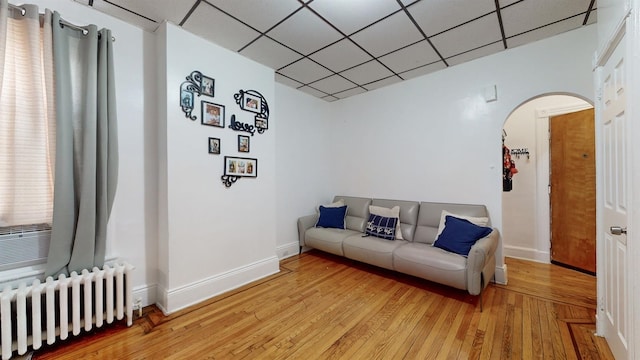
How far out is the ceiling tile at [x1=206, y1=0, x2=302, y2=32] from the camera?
1.99 meters

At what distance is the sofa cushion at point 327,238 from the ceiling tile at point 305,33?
236 centimetres

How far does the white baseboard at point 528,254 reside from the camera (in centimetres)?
339

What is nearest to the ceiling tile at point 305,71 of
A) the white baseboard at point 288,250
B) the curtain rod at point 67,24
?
the curtain rod at point 67,24

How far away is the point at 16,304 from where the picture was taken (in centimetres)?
161

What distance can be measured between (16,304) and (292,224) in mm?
2730

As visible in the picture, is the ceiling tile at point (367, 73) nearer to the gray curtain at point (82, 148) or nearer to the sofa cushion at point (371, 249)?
the sofa cushion at point (371, 249)

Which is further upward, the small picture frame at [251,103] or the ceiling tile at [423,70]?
the ceiling tile at [423,70]

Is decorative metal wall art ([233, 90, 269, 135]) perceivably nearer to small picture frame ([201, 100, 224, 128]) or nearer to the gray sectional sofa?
small picture frame ([201, 100, 224, 128])

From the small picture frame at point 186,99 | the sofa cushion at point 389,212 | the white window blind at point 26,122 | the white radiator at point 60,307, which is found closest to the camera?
the white radiator at point 60,307

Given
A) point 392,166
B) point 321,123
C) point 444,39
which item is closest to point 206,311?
point 392,166

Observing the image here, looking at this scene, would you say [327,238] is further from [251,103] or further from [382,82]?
[382,82]

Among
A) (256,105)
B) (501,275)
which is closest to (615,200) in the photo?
(501,275)

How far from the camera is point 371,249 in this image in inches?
118

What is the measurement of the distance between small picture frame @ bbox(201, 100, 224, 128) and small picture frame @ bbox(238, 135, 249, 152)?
25 cm
